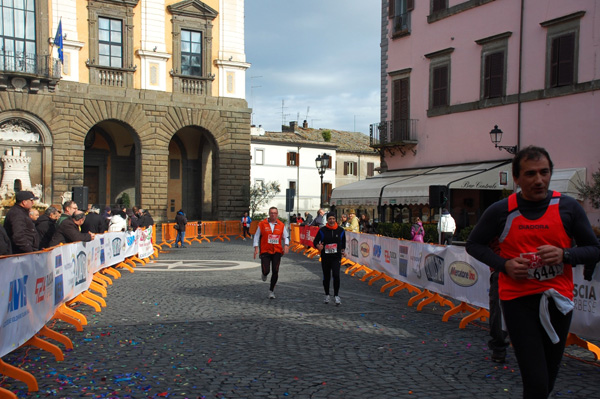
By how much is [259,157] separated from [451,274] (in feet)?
159

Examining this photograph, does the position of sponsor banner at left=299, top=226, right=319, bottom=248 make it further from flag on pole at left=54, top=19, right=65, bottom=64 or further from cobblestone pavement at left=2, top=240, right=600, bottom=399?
flag on pole at left=54, top=19, right=65, bottom=64

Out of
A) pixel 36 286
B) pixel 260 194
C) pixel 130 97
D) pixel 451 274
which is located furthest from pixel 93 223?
pixel 260 194

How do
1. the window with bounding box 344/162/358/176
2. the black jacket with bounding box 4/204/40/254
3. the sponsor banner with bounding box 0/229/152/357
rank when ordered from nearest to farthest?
the sponsor banner with bounding box 0/229/152/357, the black jacket with bounding box 4/204/40/254, the window with bounding box 344/162/358/176

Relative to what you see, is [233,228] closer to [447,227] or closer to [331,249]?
[447,227]

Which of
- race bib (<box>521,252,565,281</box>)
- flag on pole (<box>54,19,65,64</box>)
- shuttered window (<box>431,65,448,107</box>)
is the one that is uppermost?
flag on pole (<box>54,19,65,64</box>)

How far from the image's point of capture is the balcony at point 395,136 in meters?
27.8

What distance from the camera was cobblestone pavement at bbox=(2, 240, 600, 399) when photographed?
18.8 feet

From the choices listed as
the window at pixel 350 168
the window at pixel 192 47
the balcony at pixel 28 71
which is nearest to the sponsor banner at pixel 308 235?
the window at pixel 192 47

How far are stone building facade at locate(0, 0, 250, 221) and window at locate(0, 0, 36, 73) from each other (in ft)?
0.20

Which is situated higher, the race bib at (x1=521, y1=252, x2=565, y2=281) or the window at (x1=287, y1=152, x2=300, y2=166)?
the window at (x1=287, y1=152, x2=300, y2=166)

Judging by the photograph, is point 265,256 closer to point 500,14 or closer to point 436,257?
point 436,257

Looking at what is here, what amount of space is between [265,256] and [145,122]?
22411 mm

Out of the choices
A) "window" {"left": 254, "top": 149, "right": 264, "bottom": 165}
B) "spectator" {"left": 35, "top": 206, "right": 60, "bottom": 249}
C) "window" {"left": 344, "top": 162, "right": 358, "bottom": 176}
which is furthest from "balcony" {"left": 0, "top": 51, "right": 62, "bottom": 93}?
"window" {"left": 344, "top": 162, "right": 358, "bottom": 176}

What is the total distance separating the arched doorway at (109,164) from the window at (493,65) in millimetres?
21260
